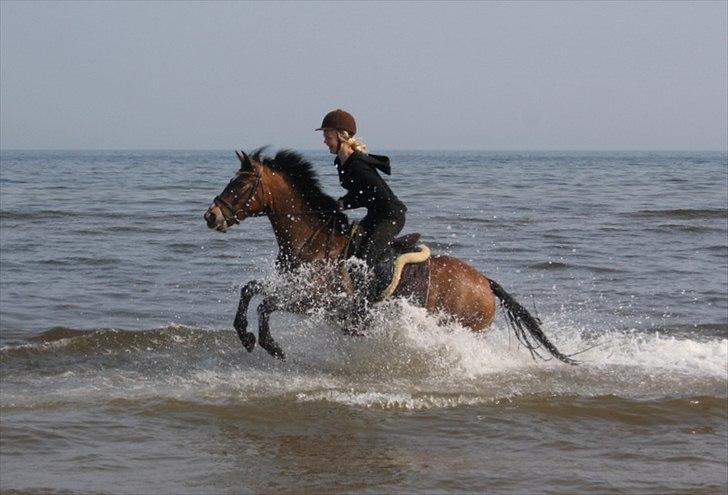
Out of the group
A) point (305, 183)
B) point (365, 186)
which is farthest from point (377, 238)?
point (305, 183)

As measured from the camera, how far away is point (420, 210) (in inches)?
1131

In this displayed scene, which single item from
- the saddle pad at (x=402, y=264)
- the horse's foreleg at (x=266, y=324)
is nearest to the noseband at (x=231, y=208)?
the horse's foreleg at (x=266, y=324)

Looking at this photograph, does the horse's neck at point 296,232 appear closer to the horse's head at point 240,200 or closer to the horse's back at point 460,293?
the horse's head at point 240,200

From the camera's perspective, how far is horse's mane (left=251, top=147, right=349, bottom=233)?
31.5 feet

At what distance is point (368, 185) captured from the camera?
9.23m

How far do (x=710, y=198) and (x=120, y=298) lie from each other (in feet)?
81.2

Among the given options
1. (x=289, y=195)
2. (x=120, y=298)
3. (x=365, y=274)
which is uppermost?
(x=289, y=195)

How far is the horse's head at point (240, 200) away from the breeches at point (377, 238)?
999mm

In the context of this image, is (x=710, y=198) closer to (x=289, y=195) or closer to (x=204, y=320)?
(x=204, y=320)

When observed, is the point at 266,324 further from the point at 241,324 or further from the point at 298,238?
the point at 298,238

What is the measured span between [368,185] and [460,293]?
1480 mm

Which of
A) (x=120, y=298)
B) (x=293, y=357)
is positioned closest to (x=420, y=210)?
(x=120, y=298)

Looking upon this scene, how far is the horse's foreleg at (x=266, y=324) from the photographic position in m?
9.21

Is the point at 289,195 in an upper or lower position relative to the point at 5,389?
upper
